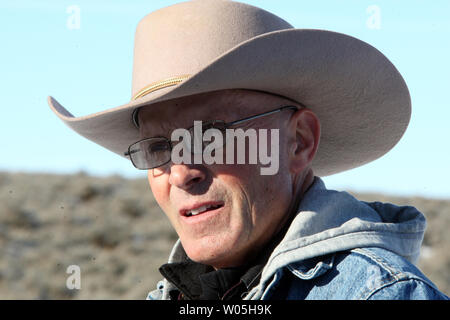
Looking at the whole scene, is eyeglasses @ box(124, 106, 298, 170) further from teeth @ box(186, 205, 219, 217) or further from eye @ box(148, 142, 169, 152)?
teeth @ box(186, 205, 219, 217)

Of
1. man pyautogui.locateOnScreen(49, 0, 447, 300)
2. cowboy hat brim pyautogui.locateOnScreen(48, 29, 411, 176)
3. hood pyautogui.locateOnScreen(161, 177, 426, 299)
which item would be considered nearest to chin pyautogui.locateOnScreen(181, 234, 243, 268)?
man pyautogui.locateOnScreen(49, 0, 447, 300)

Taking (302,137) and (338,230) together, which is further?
(302,137)

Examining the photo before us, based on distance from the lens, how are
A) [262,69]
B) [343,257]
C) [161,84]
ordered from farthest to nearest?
[161,84], [262,69], [343,257]

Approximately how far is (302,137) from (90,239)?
1251cm

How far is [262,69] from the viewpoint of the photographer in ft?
8.59

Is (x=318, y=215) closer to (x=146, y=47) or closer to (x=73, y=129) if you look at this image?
(x=146, y=47)

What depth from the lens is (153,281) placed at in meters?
12.5

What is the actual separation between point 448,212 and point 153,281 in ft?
32.1

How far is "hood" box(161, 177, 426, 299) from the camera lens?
7.84 feet

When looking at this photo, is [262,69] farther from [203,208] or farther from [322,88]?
[203,208]

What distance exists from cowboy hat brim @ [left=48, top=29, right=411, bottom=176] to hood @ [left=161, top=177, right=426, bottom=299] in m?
0.49

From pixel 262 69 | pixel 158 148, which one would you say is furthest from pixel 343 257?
pixel 158 148
